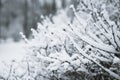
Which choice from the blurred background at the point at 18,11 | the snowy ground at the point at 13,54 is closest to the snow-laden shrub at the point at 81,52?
the snowy ground at the point at 13,54

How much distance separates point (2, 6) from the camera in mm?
43906

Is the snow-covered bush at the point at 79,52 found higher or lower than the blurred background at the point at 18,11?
lower

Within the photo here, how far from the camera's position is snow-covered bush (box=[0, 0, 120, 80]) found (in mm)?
2975

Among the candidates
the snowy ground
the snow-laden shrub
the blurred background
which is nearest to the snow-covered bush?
the snow-laden shrub

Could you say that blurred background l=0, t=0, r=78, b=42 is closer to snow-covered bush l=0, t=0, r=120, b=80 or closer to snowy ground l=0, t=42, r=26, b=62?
snowy ground l=0, t=42, r=26, b=62

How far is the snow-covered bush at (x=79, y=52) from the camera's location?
9.76ft

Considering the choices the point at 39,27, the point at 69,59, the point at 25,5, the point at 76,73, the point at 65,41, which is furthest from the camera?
the point at 25,5

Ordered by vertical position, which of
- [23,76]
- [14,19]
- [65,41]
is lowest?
[23,76]

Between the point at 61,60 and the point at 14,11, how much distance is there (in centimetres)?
4201

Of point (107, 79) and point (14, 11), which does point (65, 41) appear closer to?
point (107, 79)

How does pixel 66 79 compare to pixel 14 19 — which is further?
pixel 14 19

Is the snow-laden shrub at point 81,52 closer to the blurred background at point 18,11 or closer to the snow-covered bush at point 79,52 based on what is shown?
the snow-covered bush at point 79,52

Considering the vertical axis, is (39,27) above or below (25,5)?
below

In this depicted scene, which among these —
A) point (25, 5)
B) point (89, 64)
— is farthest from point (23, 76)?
point (25, 5)
